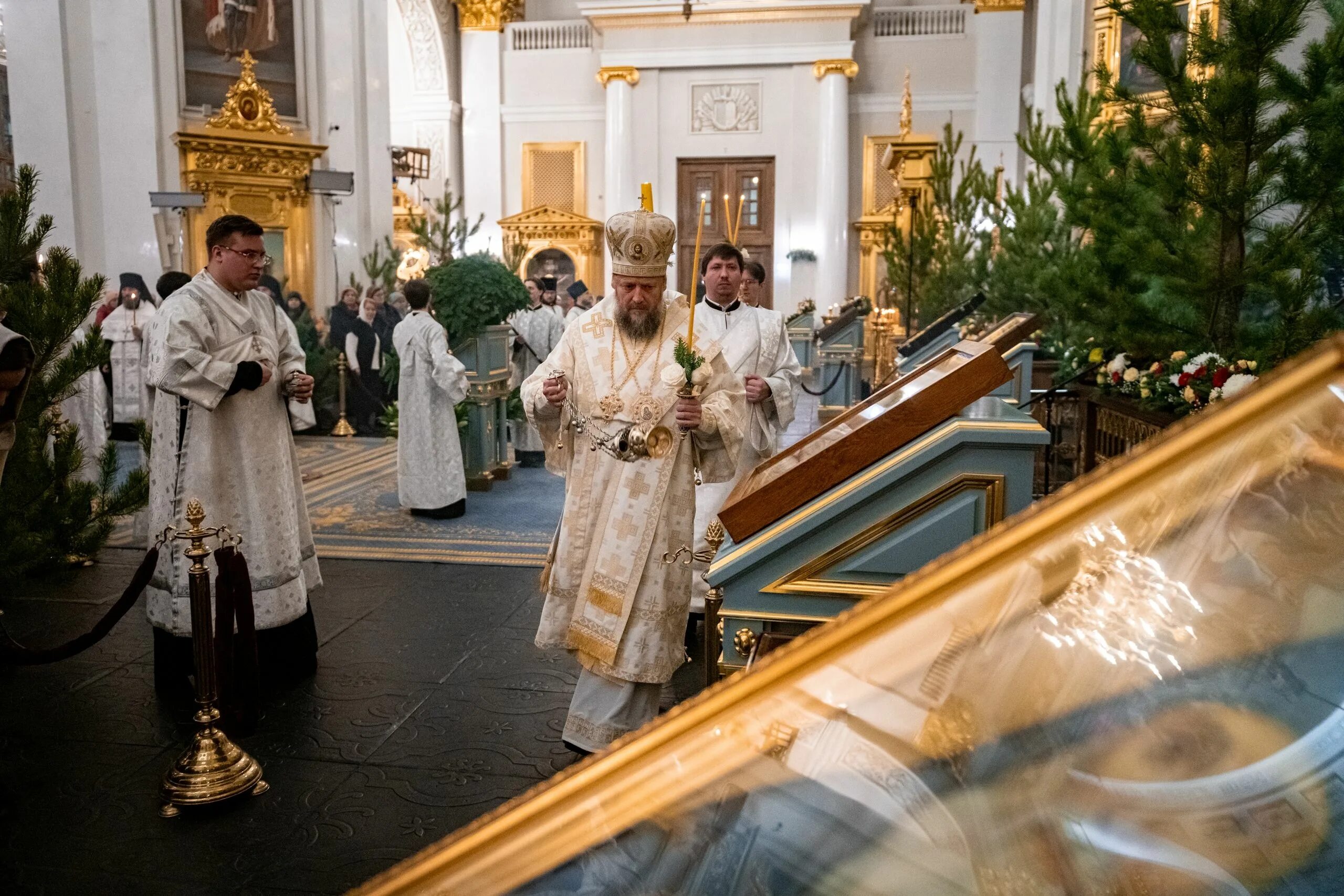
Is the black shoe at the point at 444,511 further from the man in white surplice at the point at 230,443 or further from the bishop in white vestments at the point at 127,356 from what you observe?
the bishop in white vestments at the point at 127,356

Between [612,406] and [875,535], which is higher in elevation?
[612,406]

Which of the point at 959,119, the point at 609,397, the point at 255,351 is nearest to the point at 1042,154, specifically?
the point at 609,397

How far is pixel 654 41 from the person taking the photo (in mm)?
20891

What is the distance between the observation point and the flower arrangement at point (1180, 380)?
3.93 metres

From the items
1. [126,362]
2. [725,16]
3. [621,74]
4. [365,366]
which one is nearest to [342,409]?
[365,366]

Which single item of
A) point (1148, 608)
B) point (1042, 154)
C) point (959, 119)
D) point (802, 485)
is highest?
point (959, 119)

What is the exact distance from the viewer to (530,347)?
10500 mm

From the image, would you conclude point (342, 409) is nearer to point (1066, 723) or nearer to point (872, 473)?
point (872, 473)

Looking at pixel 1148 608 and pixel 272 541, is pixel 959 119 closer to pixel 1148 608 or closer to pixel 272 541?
pixel 272 541

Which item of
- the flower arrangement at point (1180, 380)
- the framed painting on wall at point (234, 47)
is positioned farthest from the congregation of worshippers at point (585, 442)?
the framed painting on wall at point (234, 47)

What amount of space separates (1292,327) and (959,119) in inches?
713

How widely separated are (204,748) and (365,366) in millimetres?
10317

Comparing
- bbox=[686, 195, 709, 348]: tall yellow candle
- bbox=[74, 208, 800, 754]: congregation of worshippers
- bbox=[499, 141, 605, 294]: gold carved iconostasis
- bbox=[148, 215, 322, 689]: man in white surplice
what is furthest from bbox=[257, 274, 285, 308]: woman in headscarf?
bbox=[686, 195, 709, 348]: tall yellow candle

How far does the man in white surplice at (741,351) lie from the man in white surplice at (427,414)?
308 cm
